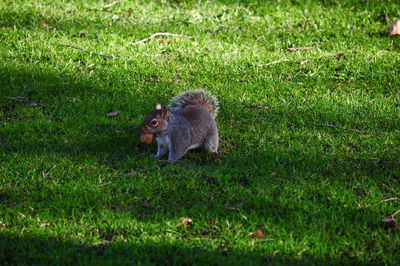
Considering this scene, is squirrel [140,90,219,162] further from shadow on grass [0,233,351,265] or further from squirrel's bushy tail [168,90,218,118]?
shadow on grass [0,233,351,265]

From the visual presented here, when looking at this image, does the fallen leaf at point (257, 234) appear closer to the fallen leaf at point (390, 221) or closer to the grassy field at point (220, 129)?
the grassy field at point (220, 129)

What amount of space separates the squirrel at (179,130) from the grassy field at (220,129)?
0.14 metres

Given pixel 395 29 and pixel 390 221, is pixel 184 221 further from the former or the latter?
pixel 395 29

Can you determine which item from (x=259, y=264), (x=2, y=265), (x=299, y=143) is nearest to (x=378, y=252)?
(x=259, y=264)

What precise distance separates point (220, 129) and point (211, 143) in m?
0.55

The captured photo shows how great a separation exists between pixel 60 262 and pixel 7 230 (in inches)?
18.8

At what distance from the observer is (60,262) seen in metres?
2.59

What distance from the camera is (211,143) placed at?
3916mm

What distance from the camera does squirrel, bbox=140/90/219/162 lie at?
3.63 meters

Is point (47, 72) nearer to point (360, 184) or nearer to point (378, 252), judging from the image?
point (360, 184)

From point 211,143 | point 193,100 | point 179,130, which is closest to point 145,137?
point 179,130

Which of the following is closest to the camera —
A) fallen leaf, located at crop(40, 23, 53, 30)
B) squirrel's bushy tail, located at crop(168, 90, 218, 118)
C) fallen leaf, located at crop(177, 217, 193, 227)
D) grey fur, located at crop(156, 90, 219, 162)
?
fallen leaf, located at crop(177, 217, 193, 227)

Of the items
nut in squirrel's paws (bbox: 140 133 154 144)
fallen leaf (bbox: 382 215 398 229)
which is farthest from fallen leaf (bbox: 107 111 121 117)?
fallen leaf (bbox: 382 215 398 229)

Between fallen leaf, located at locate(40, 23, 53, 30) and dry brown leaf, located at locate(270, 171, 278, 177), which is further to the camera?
fallen leaf, located at locate(40, 23, 53, 30)
